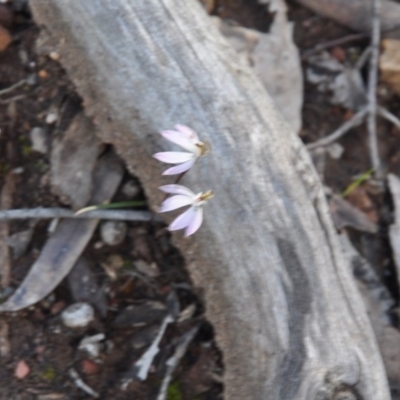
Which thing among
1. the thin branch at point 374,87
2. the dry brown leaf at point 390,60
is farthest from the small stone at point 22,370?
the dry brown leaf at point 390,60

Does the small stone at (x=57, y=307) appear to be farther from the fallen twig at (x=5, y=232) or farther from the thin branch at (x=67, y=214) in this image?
the thin branch at (x=67, y=214)

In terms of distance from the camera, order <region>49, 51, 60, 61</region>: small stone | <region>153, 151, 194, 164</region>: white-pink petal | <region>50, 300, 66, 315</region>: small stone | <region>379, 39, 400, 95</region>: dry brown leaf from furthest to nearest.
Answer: <region>379, 39, 400, 95</region>: dry brown leaf
<region>49, 51, 60, 61</region>: small stone
<region>50, 300, 66, 315</region>: small stone
<region>153, 151, 194, 164</region>: white-pink petal

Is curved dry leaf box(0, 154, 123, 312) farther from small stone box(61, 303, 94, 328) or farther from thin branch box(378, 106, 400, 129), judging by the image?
thin branch box(378, 106, 400, 129)

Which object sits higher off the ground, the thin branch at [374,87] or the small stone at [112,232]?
the small stone at [112,232]

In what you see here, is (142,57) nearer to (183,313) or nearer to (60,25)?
(60,25)

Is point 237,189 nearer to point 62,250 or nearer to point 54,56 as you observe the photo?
point 62,250

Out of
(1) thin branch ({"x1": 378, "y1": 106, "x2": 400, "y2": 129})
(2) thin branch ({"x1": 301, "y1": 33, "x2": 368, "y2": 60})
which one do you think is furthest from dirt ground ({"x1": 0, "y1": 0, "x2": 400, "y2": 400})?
(2) thin branch ({"x1": 301, "y1": 33, "x2": 368, "y2": 60})
